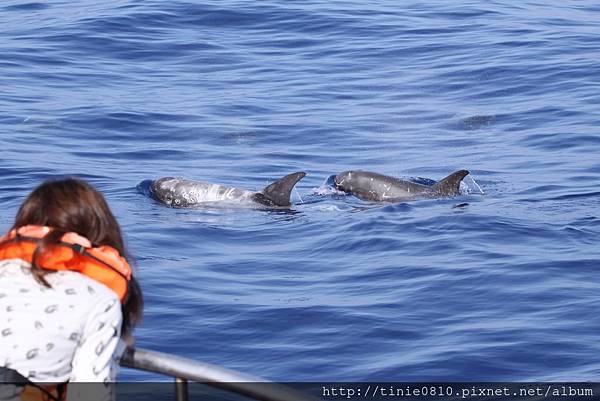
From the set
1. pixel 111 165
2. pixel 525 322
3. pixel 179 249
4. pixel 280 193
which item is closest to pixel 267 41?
pixel 111 165

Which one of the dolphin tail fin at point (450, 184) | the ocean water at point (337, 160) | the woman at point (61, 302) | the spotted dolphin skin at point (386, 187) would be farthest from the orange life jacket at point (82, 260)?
the spotted dolphin skin at point (386, 187)

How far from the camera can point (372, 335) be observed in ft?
34.7

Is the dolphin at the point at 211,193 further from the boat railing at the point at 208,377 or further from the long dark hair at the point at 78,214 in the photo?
the boat railing at the point at 208,377

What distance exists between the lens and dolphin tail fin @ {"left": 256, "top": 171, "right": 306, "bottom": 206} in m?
15.4

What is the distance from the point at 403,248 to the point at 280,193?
2417 millimetres

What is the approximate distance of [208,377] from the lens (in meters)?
4.11

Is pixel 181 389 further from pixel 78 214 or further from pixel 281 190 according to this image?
pixel 281 190

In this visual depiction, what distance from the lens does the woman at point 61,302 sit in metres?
4.56

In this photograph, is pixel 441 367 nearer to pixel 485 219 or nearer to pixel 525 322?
pixel 525 322

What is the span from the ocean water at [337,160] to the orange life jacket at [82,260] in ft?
16.7

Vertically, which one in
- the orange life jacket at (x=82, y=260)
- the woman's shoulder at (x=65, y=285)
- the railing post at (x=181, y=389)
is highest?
the orange life jacket at (x=82, y=260)

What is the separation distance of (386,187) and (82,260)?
1186 cm

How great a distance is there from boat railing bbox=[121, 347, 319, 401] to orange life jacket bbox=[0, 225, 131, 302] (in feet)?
1.03

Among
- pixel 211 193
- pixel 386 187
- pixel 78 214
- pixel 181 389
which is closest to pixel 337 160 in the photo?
pixel 386 187
